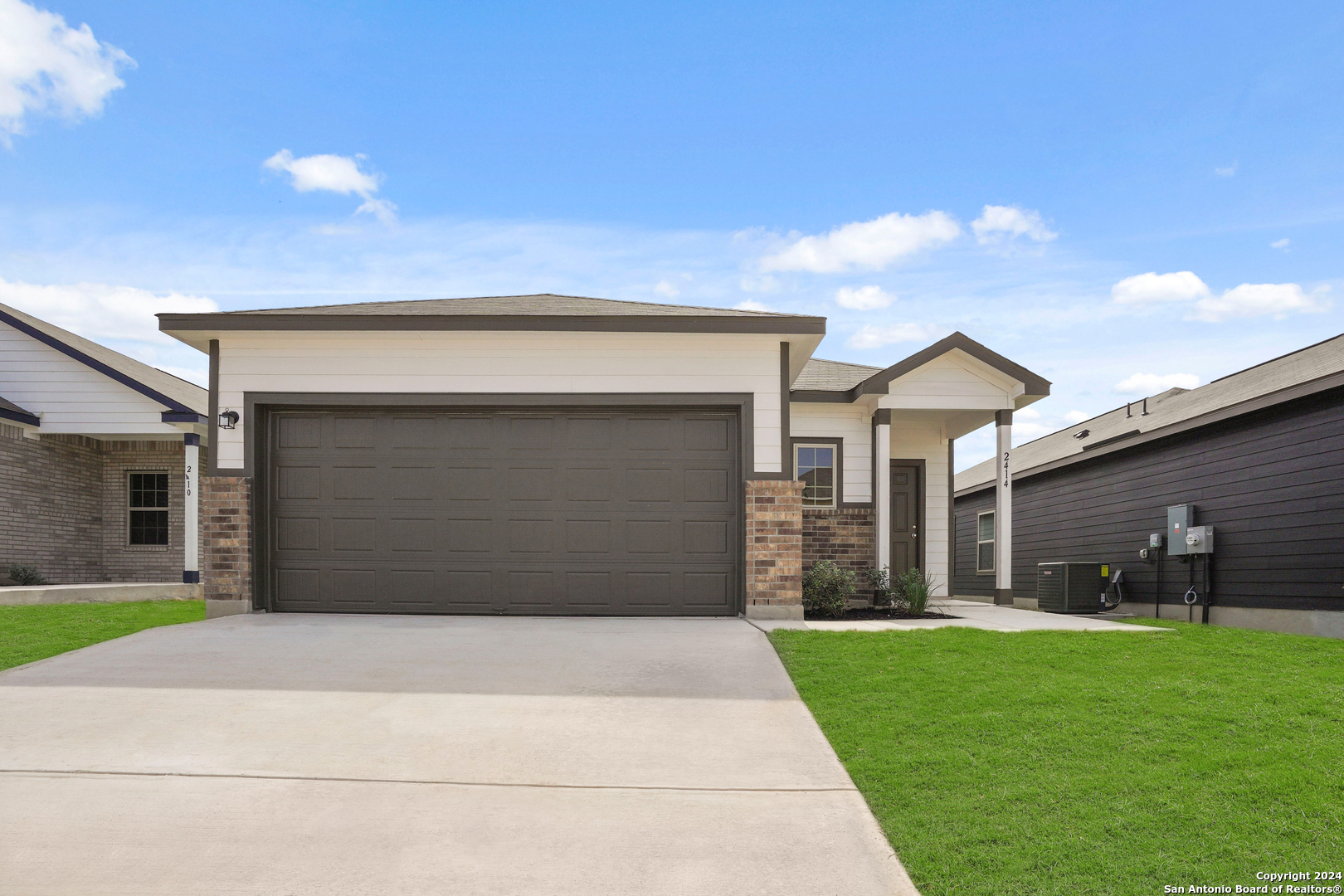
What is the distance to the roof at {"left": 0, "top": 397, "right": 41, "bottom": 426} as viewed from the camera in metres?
A: 14.0

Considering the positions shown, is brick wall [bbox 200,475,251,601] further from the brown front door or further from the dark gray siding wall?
the dark gray siding wall

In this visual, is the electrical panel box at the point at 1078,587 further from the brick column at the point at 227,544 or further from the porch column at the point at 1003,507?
the brick column at the point at 227,544

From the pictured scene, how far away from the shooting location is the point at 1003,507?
12875mm

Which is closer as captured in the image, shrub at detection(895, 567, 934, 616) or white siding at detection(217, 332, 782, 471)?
white siding at detection(217, 332, 782, 471)

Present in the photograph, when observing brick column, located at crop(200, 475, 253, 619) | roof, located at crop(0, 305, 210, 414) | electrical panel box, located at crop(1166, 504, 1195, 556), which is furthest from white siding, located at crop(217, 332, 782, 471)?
electrical panel box, located at crop(1166, 504, 1195, 556)

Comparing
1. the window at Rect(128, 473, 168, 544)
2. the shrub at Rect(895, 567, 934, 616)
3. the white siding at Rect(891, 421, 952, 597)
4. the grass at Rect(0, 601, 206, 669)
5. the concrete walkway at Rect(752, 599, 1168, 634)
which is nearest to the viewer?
the grass at Rect(0, 601, 206, 669)

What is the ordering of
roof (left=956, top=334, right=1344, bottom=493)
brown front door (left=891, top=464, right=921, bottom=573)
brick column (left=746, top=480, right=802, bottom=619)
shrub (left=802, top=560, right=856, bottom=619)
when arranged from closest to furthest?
brick column (left=746, top=480, right=802, bottom=619), shrub (left=802, top=560, right=856, bottom=619), roof (left=956, top=334, right=1344, bottom=493), brown front door (left=891, top=464, right=921, bottom=573)

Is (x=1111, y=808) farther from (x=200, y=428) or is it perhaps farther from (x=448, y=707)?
(x=200, y=428)

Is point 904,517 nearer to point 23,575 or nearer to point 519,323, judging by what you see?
point 519,323

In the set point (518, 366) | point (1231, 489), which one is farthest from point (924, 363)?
point (518, 366)

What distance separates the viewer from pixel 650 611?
985 centimetres

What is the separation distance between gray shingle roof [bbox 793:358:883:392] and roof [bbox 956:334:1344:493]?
4.61m

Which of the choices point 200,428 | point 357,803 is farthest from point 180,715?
point 200,428

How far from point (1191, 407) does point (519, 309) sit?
36.1 ft
